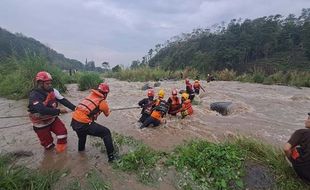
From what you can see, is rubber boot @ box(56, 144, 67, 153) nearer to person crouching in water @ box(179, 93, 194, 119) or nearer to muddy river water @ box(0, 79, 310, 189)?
muddy river water @ box(0, 79, 310, 189)

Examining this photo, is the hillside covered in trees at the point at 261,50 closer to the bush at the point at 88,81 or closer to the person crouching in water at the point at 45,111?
the bush at the point at 88,81

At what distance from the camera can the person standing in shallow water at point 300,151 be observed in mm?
4988

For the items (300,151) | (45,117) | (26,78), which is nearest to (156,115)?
(45,117)

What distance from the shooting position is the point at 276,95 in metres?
17.1

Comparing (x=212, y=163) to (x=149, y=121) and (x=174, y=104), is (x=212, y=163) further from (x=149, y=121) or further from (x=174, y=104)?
(x=174, y=104)

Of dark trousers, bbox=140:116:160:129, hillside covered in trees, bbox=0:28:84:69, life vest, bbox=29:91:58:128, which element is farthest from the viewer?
hillside covered in trees, bbox=0:28:84:69

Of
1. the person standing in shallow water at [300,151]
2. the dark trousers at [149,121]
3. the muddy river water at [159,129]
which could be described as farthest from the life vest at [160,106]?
the person standing in shallow water at [300,151]

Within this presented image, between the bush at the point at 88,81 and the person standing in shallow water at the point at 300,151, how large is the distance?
42.2ft

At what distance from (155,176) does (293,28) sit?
52.0 m

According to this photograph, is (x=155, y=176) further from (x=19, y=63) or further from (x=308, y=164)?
(x=19, y=63)

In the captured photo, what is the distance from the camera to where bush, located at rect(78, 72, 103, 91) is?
16.7 metres

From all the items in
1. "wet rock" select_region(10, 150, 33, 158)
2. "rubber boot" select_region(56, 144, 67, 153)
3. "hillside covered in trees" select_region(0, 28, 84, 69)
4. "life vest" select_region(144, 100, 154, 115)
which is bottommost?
"wet rock" select_region(10, 150, 33, 158)

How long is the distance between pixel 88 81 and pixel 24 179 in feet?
41.0

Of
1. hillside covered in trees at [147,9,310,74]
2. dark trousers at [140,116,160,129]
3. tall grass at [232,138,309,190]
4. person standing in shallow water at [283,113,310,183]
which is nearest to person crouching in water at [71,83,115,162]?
tall grass at [232,138,309,190]
